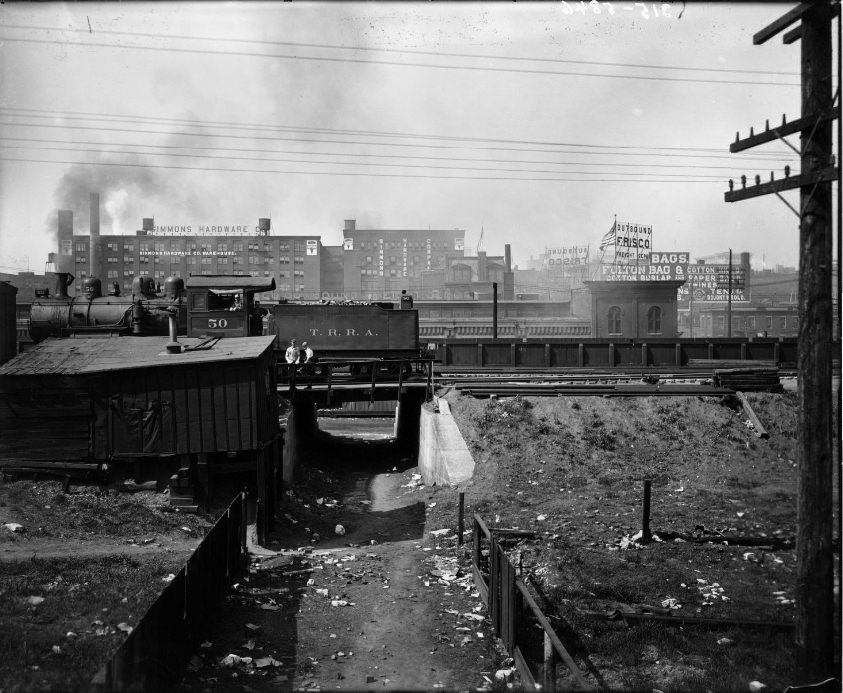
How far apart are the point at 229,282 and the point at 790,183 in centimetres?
1704

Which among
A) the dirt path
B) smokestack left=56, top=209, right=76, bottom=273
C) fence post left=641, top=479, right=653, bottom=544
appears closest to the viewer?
the dirt path

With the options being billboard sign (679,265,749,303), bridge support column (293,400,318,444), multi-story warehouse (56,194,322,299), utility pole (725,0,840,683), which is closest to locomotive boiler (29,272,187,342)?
bridge support column (293,400,318,444)

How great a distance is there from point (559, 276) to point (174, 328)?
78303 millimetres

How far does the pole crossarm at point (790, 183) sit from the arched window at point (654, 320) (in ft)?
128

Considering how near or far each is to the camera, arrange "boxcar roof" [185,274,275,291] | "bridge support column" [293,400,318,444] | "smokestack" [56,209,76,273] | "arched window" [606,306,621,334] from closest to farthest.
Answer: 1. "boxcar roof" [185,274,275,291]
2. "bridge support column" [293,400,318,444]
3. "arched window" [606,306,621,334]
4. "smokestack" [56,209,76,273]

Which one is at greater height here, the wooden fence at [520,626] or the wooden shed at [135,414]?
the wooden shed at [135,414]

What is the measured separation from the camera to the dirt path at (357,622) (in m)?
7.78

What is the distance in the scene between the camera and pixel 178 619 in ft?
24.5

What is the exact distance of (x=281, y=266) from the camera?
84.5 meters

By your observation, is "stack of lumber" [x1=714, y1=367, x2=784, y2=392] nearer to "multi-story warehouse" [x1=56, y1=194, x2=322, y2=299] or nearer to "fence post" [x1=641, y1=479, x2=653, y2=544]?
"fence post" [x1=641, y1=479, x2=653, y2=544]

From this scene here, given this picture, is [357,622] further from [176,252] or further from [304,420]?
[176,252]

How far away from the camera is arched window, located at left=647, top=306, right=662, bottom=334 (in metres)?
45.2

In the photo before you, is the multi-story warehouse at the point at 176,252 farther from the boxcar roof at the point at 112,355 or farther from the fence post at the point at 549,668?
Result: the fence post at the point at 549,668

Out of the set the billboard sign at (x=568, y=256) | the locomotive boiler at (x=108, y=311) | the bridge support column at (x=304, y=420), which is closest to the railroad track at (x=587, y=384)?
the bridge support column at (x=304, y=420)
